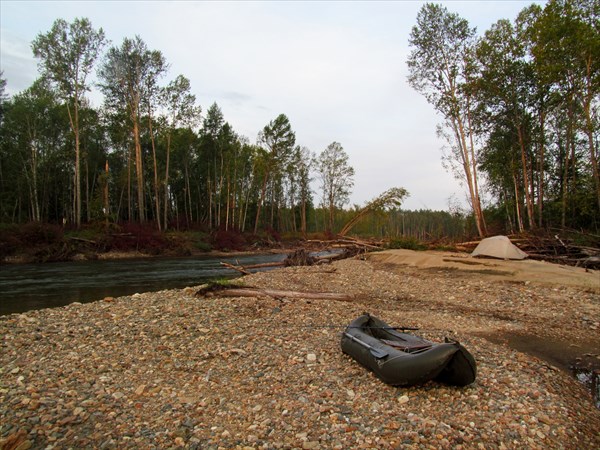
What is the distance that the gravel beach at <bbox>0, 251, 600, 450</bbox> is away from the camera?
377cm

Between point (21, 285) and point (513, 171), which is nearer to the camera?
point (21, 285)

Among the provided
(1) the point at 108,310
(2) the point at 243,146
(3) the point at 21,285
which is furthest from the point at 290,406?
(2) the point at 243,146

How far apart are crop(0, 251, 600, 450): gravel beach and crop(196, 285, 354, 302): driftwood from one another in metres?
0.52

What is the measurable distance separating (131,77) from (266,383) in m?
35.1

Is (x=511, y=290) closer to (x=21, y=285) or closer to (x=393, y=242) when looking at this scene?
(x=393, y=242)

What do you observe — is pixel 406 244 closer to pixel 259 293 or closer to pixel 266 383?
pixel 259 293

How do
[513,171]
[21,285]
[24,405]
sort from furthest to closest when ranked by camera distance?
[513,171], [21,285], [24,405]

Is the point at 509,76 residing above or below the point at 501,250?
above

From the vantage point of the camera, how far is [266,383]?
4945mm

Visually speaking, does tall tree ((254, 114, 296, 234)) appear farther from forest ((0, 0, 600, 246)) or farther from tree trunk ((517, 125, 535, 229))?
tree trunk ((517, 125, 535, 229))

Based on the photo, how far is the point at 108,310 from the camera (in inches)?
341

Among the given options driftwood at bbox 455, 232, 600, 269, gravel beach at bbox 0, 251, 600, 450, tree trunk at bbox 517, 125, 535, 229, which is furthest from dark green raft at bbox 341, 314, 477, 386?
tree trunk at bbox 517, 125, 535, 229

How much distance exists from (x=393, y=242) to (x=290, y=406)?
18.9 m

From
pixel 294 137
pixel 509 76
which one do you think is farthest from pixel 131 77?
pixel 509 76
